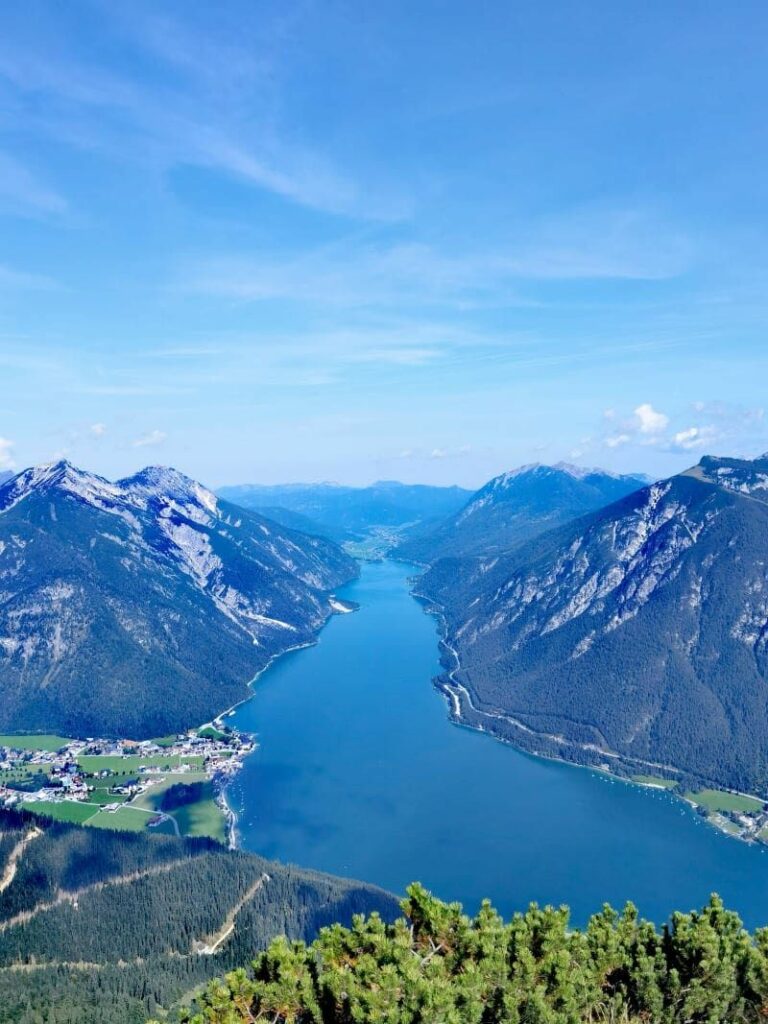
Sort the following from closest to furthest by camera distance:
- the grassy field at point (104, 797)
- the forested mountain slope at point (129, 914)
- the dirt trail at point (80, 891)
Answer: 1. the forested mountain slope at point (129, 914)
2. the dirt trail at point (80, 891)
3. the grassy field at point (104, 797)

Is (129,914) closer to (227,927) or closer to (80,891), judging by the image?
(80,891)

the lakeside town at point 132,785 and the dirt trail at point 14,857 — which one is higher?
the dirt trail at point 14,857

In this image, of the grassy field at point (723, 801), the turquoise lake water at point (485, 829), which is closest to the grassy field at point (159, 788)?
the turquoise lake water at point (485, 829)

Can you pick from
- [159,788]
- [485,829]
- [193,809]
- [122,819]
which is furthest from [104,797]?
[485,829]

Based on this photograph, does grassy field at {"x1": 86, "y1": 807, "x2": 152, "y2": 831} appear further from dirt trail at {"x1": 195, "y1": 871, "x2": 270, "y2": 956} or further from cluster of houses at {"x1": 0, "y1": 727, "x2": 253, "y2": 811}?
dirt trail at {"x1": 195, "y1": 871, "x2": 270, "y2": 956}

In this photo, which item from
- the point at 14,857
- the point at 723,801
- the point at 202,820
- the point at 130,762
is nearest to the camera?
the point at 14,857

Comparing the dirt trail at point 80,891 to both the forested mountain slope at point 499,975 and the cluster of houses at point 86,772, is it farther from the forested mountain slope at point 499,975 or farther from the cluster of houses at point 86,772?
the forested mountain slope at point 499,975
